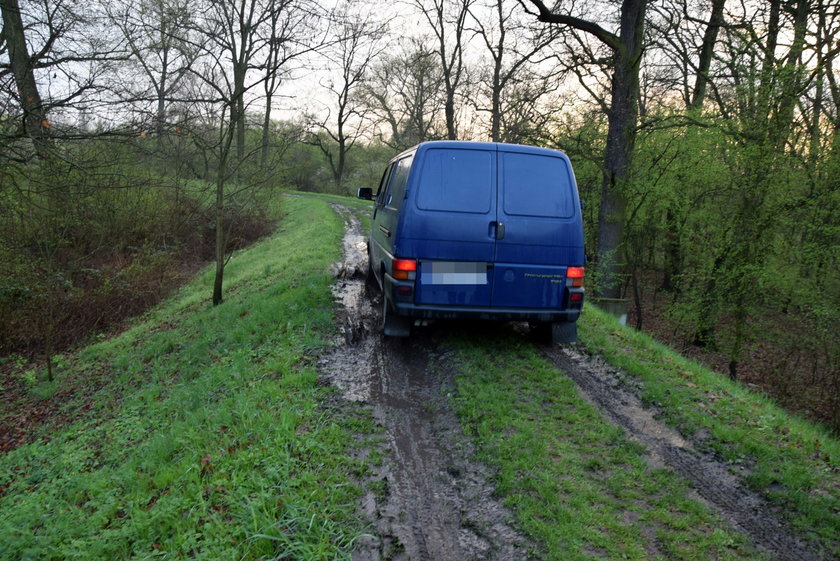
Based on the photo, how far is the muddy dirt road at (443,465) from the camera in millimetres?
2719

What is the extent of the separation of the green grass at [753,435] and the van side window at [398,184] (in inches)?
110

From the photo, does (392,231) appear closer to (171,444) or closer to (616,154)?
(171,444)

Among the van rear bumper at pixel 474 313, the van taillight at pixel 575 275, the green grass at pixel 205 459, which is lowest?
the green grass at pixel 205 459

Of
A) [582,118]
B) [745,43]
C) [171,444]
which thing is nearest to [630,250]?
[582,118]

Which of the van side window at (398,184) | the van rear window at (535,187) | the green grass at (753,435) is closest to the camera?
the green grass at (753,435)

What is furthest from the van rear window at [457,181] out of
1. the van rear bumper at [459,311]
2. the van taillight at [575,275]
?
the van taillight at [575,275]

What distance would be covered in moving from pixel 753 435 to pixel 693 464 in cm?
75

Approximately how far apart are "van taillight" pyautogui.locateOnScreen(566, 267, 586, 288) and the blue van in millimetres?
11

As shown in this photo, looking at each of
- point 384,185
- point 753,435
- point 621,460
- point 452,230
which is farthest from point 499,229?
point 384,185

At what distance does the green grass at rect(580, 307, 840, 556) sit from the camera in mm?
3082

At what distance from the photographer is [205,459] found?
3.59 metres

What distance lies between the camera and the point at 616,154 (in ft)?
33.8

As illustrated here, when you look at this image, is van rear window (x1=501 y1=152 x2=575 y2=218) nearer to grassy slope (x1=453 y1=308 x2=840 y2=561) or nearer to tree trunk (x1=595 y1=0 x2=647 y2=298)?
grassy slope (x1=453 y1=308 x2=840 y2=561)

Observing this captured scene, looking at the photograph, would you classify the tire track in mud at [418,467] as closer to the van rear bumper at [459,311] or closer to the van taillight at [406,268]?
the van rear bumper at [459,311]
